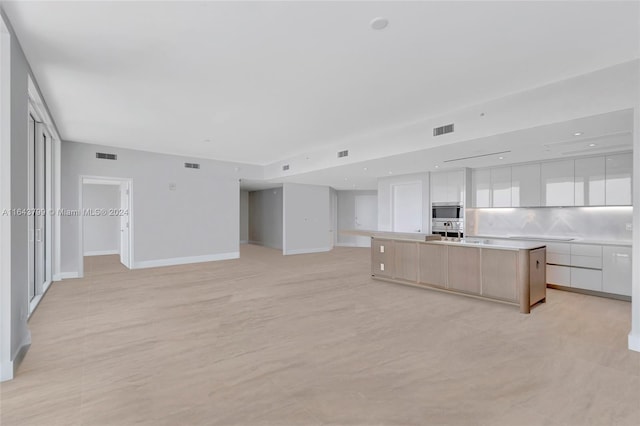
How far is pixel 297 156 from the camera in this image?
8156mm

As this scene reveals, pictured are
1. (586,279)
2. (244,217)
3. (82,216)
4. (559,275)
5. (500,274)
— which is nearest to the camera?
(500,274)

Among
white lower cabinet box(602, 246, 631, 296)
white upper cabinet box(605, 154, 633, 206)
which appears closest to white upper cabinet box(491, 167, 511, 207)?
white upper cabinet box(605, 154, 633, 206)

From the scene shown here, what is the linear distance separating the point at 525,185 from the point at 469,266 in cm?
257

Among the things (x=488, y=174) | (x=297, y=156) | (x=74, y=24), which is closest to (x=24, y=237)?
(x=74, y=24)

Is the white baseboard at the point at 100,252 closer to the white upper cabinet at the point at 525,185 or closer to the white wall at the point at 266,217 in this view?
the white wall at the point at 266,217

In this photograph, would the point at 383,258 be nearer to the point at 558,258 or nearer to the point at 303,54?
the point at 558,258

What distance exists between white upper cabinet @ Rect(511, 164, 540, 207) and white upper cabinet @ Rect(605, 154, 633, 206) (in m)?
1.01

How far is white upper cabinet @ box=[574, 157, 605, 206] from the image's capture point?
524cm

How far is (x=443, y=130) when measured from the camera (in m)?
4.76

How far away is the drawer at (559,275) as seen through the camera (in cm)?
541

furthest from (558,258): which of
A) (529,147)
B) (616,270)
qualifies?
(529,147)

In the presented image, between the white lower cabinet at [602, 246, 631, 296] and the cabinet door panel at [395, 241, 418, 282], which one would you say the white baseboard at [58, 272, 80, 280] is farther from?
the white lower cabinet at [602, 246, 631, 296]

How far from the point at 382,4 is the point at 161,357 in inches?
140

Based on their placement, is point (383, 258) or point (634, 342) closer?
point (634, 342)
